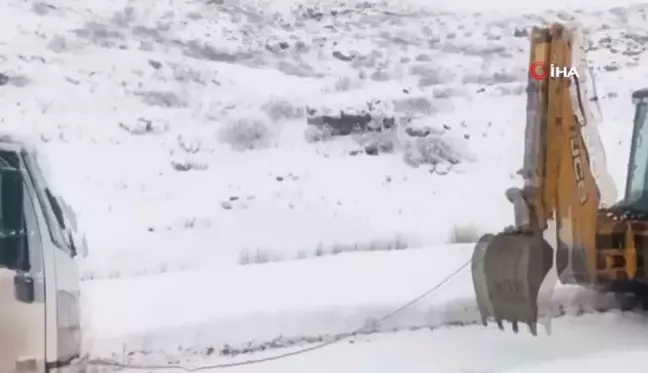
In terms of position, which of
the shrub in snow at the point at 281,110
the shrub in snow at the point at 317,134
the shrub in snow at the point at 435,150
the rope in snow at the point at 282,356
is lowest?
the rope in snow at the point at 282,356

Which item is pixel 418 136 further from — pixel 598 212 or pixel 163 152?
A: pixel 163 152

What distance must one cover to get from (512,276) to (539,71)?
47 centimetres

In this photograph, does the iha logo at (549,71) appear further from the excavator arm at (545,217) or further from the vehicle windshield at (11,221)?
the vehicle windshield at (11,221)

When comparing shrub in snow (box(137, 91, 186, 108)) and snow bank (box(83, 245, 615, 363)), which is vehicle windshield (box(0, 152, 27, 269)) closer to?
snow bank (box(83, 245, 615, 363))

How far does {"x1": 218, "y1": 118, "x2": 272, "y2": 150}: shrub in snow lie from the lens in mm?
1650

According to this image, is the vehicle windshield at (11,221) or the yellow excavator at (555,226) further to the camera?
the yellow excavator at (555,226)

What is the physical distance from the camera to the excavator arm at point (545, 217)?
5.64 ft

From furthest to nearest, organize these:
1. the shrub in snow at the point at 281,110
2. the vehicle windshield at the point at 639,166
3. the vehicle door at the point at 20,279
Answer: the vehicle windshield at the point at 639,166, the shrub in snow at the point at 281,110, the vehicle door at the point at 20,279

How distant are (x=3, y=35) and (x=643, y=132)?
1449 millimetres

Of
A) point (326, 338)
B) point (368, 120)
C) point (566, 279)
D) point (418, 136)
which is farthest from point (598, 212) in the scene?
point (326, 338)

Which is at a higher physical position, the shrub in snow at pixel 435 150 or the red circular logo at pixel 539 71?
the red circular logo at pixel 539 71

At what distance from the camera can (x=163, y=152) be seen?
5.31 feet

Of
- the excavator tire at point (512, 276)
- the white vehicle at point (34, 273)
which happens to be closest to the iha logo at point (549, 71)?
the excavator tire at point (512, 276)

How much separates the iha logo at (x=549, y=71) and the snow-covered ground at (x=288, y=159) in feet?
0.12
